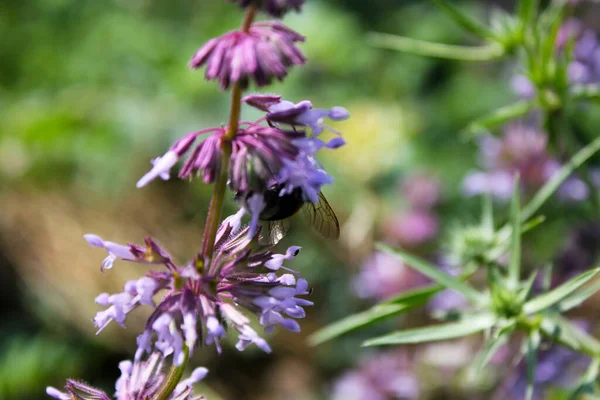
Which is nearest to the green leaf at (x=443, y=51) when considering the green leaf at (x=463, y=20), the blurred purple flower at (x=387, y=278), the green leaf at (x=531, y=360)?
the green leaf at (x=463, y=20)

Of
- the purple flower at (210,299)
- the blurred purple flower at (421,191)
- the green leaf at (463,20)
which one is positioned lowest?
the purple flower at (210,299)

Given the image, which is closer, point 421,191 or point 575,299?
point 575,299

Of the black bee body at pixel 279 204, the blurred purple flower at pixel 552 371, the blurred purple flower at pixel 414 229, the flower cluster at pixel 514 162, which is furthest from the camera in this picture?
the blurred purple flower at pixel 414 229

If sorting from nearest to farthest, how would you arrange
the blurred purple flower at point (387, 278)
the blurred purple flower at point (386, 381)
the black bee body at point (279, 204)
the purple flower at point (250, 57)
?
the purple flower at point (250, 57)
the black bee body at point (279, 204)
the blurred purple flower at point (386, 381)
the blurred purple flower at point (387, 278)

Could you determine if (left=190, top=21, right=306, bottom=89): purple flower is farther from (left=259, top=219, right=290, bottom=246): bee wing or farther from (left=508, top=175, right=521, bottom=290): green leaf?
(left=508, top=175, right=521, bottom=290): green leaf

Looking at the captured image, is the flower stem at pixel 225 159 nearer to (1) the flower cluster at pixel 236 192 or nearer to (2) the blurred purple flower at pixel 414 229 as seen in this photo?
(1) the flower cluster at pixel 236 192

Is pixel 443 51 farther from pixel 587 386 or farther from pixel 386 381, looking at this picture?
pixel 386 381

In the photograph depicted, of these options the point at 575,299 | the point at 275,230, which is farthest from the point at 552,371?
the point at 275,230
